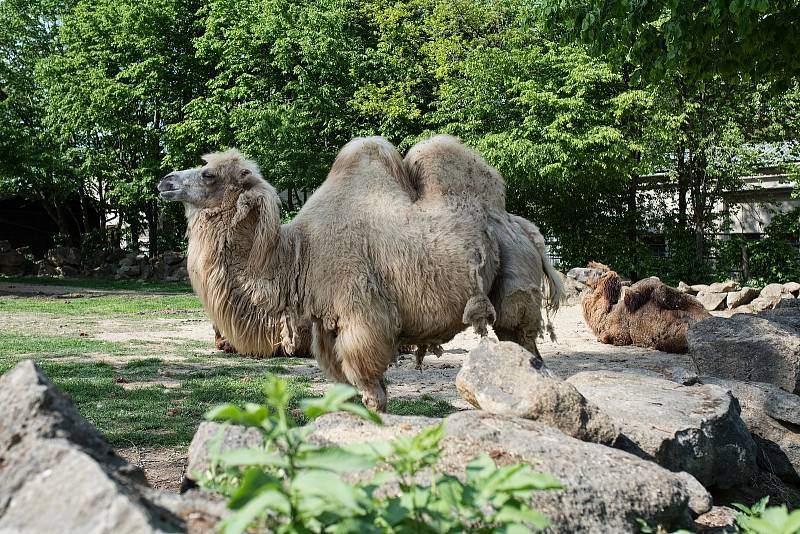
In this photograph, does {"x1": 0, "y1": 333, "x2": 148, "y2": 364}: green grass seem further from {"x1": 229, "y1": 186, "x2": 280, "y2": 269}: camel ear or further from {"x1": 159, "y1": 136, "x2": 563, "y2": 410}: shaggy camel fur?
{"x1": 229, "y1": 186, "x2": 280, "y2": 269}: camel ear

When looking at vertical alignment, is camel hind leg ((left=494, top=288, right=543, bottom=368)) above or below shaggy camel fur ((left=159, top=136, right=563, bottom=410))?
below

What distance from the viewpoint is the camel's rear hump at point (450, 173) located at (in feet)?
17.6

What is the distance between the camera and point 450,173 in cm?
542

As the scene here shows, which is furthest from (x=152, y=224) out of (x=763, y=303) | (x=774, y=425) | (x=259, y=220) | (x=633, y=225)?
(x=774, y=425)

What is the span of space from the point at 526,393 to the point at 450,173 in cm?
234

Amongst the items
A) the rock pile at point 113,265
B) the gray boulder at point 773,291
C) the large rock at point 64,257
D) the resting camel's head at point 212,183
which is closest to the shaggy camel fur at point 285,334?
the resting camel's head at point 212,183

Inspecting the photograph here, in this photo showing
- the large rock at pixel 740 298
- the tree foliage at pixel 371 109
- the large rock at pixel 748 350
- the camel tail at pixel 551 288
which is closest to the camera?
the camel tail at pixel 551 288

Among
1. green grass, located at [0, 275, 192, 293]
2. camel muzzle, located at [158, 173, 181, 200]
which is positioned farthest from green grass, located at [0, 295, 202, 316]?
camel muzzle, located at [158, 173, 181, 200]

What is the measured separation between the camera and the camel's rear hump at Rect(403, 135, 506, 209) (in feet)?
17.6

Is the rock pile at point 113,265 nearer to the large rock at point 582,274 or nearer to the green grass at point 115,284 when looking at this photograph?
the green grass at point 115,284

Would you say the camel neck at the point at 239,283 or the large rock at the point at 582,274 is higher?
the camel neck at the point at 239,283

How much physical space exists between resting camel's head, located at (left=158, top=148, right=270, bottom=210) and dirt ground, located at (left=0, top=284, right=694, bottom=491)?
1665 millimetres

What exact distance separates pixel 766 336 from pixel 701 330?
23.2 inches

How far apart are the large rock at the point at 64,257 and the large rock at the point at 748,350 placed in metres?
27.4
